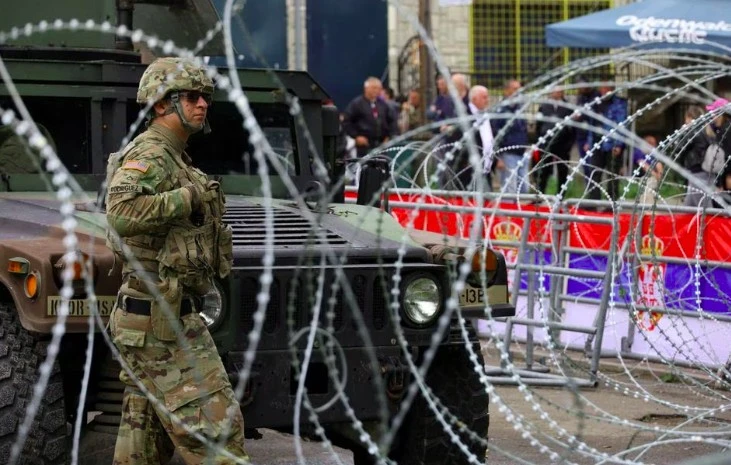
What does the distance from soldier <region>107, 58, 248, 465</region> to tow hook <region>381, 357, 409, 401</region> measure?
79 centimetres

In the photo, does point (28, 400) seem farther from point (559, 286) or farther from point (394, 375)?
point (559, 286)

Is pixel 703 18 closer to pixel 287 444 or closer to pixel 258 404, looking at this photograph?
pixel 287 444

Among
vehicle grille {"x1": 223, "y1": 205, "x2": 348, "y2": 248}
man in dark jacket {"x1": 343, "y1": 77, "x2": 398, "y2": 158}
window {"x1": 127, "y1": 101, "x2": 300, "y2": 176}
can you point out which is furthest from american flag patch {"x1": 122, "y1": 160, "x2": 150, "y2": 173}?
man in dark jacket {"x1": 343, "y1": 77, "x2": 398, "y2": 158}

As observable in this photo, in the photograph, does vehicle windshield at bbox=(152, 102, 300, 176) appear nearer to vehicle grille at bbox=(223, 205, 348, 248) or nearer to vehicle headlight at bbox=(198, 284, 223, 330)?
vehicle grille at bbox=(223, 205, 348, 248)

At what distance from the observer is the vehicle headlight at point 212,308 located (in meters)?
5.64

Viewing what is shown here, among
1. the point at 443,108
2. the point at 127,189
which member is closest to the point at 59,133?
the point at 127,189

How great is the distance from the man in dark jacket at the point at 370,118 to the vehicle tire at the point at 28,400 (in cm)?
1049

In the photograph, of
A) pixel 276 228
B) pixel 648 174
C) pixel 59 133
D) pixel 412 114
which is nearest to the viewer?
pixel 276 228

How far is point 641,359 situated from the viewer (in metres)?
10.0

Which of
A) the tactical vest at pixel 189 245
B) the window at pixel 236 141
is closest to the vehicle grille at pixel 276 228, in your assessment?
the tactical vest at pixel 189 245

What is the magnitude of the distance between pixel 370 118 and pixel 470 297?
395 inches

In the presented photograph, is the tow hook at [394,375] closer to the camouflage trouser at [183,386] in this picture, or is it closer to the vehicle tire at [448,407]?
the vehicle tire at [448,407]

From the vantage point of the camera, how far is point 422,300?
6.02 m

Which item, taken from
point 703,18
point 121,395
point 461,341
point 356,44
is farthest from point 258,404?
point 356,44
